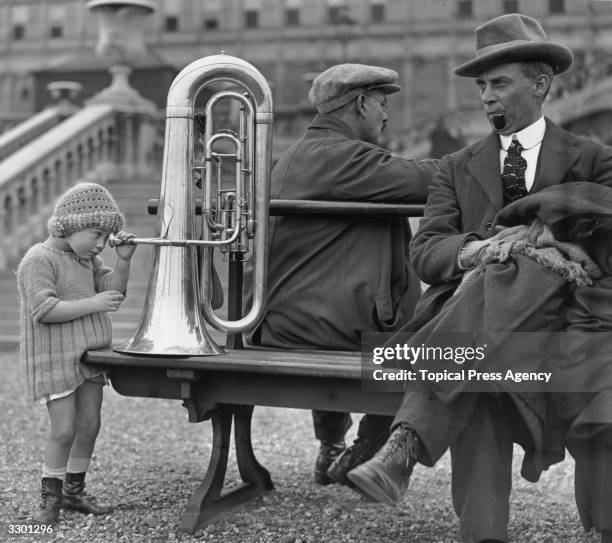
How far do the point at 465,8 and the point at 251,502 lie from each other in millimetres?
31361

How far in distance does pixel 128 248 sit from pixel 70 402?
2.04 feet

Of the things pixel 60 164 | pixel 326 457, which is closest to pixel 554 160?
pixel 326 457

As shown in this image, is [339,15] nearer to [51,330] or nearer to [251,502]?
[251,502]

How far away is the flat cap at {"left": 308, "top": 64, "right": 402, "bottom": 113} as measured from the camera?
4.52 m

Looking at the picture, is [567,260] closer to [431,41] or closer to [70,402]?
[70,402]

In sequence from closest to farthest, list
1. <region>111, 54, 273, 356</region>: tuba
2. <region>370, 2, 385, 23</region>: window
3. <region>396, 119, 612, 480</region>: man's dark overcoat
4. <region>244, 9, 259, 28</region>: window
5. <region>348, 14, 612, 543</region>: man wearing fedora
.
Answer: <region>348, 14, 612, 543</region>: man wearing fedora
<region>396, 119, 612, 480</region>: man's dark overcoat
<region>111, 54, 273, 356</region>: tuba
<region>244, 9, 259, 28</region>: window
<region>370, 2, 385, 23</region>: window

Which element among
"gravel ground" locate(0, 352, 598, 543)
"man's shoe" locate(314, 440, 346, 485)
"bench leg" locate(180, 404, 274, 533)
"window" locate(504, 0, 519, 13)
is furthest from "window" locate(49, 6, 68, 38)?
"bench leg" locate(180, 404, 274, 533)

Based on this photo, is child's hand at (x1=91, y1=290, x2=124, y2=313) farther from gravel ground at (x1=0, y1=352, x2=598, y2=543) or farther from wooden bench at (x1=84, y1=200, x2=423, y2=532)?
gravel ground at (x1=0, y1=352, x2=598, y2=543)

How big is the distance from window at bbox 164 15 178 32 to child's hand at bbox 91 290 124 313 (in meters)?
30.7

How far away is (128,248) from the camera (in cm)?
418

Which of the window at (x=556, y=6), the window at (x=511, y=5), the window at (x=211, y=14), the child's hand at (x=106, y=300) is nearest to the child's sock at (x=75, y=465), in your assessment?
the child's hand at (x=106, y=300)

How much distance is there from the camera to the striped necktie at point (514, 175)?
3.67 meters

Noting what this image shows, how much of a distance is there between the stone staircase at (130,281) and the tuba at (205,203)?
636 centimetres

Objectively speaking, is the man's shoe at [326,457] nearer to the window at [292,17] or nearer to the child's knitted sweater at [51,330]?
the child's knitted sweater at [51,330]
